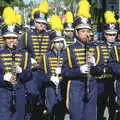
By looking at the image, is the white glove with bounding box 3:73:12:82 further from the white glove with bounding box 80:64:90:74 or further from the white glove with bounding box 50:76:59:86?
the white glove with bounding box 50:76:59:86

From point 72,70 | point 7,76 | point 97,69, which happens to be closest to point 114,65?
point 97,69

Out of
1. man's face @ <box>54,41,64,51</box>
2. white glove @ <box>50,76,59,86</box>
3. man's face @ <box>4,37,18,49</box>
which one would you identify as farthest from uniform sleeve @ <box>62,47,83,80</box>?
man's face @ <box>54,41,64,51</box>

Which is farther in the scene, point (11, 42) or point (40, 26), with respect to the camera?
point (40, 26)

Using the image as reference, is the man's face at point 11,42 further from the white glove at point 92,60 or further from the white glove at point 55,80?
the white glove at point 55,80

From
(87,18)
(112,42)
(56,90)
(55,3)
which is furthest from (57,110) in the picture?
(55,3)

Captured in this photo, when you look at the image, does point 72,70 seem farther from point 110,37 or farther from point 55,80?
point 110,37

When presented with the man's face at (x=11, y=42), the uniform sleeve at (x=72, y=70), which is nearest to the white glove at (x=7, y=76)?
the man's face at (x=11, y=42)

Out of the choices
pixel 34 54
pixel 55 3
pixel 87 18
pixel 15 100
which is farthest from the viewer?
pixel 55 3

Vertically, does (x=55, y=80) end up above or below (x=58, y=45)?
below

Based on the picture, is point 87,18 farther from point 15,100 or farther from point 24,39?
point 24,39

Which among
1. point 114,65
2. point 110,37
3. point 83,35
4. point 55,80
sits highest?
point 83,35

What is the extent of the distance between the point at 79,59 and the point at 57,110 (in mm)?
2077

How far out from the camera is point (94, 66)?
8273 mm

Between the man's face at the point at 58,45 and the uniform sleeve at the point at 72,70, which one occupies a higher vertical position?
the man's face at the point at 58,45
